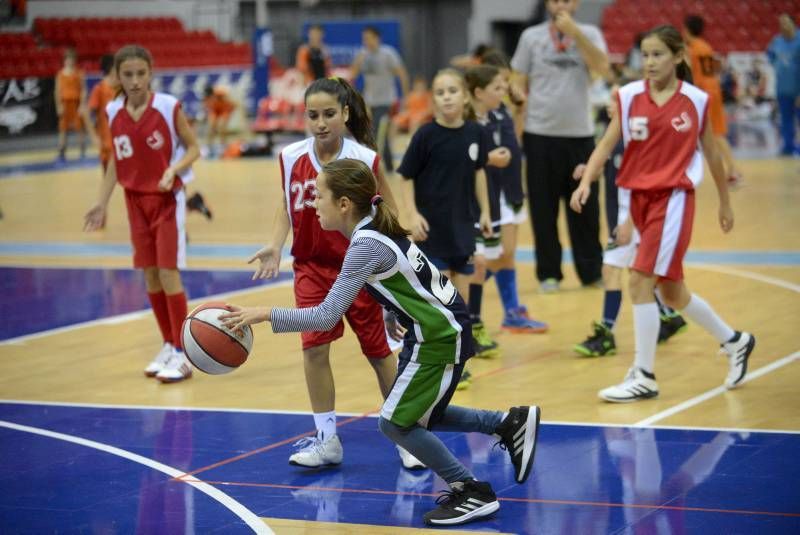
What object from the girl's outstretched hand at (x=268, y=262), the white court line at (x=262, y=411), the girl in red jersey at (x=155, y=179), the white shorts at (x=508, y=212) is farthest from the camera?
the white shorts at (x=508, y=212)

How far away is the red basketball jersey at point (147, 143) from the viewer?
750 centimetres

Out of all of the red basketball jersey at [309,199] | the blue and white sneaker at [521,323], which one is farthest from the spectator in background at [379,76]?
the red basketball jersey at [309,199]

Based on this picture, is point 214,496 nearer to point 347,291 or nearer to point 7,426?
point 347,291

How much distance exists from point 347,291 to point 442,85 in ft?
7.71

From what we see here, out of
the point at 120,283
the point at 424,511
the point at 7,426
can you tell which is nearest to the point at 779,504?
the point at 424,511

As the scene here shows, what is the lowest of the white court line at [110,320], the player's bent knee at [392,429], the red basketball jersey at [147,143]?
the white court line at [110,320]

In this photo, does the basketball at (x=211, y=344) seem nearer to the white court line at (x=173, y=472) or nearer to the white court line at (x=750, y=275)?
the white court line at (x=173, y=472)

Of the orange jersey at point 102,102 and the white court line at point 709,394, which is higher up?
the orange jersey at point 102,102

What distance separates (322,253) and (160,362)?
7.25 feet

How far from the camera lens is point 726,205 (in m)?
6.70

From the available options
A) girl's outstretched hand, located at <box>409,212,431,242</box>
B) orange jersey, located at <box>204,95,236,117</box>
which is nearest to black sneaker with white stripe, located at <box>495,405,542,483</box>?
girl's outstretched hand, located at <box>409,212,431,242</box>

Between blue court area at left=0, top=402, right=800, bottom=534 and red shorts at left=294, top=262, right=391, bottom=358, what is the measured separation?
52 centimetres

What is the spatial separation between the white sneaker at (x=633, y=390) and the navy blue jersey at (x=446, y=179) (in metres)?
1.16

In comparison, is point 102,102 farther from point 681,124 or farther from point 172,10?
point 172,10
